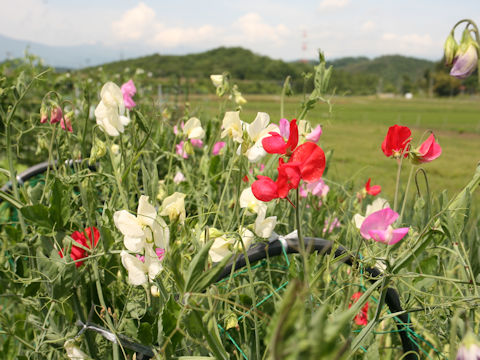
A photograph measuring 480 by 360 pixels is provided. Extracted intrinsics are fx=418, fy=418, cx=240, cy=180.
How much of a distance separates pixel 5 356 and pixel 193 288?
0.64m

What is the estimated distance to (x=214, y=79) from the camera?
0.94 meters

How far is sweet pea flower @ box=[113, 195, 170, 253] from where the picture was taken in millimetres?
457

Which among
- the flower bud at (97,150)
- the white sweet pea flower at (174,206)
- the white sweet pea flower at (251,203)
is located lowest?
the white sweet pea flower at (251,203)

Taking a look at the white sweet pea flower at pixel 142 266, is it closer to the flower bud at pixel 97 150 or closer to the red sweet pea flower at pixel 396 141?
the flower bud at pixel 97 150

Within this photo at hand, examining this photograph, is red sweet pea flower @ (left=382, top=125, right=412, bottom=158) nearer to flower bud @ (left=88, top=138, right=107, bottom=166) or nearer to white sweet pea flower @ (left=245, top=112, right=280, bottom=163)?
white sweet pea flower @ (left=245, top=112, right=280, bottom=163)

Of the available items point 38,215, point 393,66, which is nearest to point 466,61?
point 38,215

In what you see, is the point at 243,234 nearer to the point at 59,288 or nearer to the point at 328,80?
the point at 59,288

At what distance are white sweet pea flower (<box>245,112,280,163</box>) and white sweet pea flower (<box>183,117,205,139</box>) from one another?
196 millimetres

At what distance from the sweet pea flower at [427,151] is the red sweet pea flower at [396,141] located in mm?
24

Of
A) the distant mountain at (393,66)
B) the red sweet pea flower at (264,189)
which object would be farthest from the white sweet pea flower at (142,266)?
the distant mountain at (393,66)

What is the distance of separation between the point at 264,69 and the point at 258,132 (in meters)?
40.5

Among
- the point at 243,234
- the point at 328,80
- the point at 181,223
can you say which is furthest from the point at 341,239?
the point at 181,223

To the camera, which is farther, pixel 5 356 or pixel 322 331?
pixel 5 356

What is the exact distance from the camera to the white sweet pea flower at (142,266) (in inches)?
18.5
